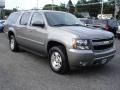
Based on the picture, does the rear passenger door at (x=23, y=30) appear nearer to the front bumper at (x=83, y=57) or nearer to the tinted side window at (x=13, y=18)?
the tinted side window at (x=13, y=18)

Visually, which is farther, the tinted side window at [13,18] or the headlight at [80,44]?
the tinted side window at [13,18]

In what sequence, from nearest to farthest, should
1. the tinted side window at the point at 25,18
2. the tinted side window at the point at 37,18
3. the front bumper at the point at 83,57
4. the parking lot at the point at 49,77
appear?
the parking lot at the point at 49,77 → the front bumper at the point at 83,57 → the tinted side window at the point at 37,18 → the tinted side window at the point at 25,18

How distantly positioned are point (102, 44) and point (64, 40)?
1.04m

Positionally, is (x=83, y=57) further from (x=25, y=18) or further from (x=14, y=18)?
(x=14, y=18)

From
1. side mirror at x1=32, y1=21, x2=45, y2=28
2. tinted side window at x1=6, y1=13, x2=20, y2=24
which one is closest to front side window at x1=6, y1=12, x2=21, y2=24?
tinted side window at x1=6, y1=13, x2=20, y2=24

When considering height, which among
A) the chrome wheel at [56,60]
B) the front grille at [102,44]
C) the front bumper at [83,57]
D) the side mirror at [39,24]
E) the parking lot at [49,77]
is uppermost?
the side mirror at [39,24]

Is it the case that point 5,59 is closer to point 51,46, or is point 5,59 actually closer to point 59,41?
point 51,46

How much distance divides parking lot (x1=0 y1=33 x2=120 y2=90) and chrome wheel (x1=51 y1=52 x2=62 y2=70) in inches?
8.8

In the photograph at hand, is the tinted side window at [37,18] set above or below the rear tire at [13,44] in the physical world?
above

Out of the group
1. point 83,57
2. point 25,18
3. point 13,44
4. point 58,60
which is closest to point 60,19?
point 58,60

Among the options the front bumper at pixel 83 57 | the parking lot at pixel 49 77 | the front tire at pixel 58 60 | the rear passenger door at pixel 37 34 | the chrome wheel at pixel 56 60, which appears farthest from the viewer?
the rear passenger door at pixel 37 34

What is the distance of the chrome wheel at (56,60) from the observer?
6.15 meters

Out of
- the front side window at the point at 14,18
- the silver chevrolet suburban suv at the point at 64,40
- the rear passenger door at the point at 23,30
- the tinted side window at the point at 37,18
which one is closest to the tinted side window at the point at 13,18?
the front side window at the point at 14,18

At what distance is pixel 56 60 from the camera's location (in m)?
6.27
